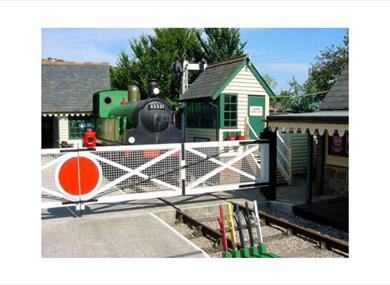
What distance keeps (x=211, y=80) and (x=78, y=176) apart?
9.41 m

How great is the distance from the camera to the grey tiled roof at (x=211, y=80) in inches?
561

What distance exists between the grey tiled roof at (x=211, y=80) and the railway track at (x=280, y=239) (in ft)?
25.4

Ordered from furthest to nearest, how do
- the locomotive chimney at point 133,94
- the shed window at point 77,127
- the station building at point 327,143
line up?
the shed window at point 77,127 < the locomotive chimney at point 133,94 < the station building at point 327,143

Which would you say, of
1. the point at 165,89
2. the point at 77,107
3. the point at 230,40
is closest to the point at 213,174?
the point at 77,107

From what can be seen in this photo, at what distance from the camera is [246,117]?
46.8 feet

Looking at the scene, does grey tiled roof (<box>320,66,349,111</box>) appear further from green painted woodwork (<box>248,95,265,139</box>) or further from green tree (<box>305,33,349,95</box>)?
green tree (<box>305,33,349,95</box>)

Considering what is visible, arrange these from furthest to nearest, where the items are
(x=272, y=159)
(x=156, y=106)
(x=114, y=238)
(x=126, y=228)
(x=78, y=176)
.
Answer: (x=156, y=106), (x=272, y=159), (x=78, y=176), (x=126, y=228), (x=114, y=238)

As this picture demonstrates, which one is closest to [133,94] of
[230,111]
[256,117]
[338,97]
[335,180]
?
[230,111]

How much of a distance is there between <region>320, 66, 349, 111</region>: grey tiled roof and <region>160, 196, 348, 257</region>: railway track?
3.78 m

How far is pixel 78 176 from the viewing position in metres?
6.85

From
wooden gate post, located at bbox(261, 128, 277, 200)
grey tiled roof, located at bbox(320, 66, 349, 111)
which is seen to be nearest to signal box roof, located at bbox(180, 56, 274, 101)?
grey tiled roof, located at bbox(320, 66, 349, 111)

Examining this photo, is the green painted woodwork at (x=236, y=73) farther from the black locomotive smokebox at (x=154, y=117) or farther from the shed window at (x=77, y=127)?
the shed window at (x=77, y=127)

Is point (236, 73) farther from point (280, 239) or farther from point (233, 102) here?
point (280, 239)

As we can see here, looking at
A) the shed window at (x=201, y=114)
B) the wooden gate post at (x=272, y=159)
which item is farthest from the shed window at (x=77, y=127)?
the wooden gate post at (x=272, y=159)
